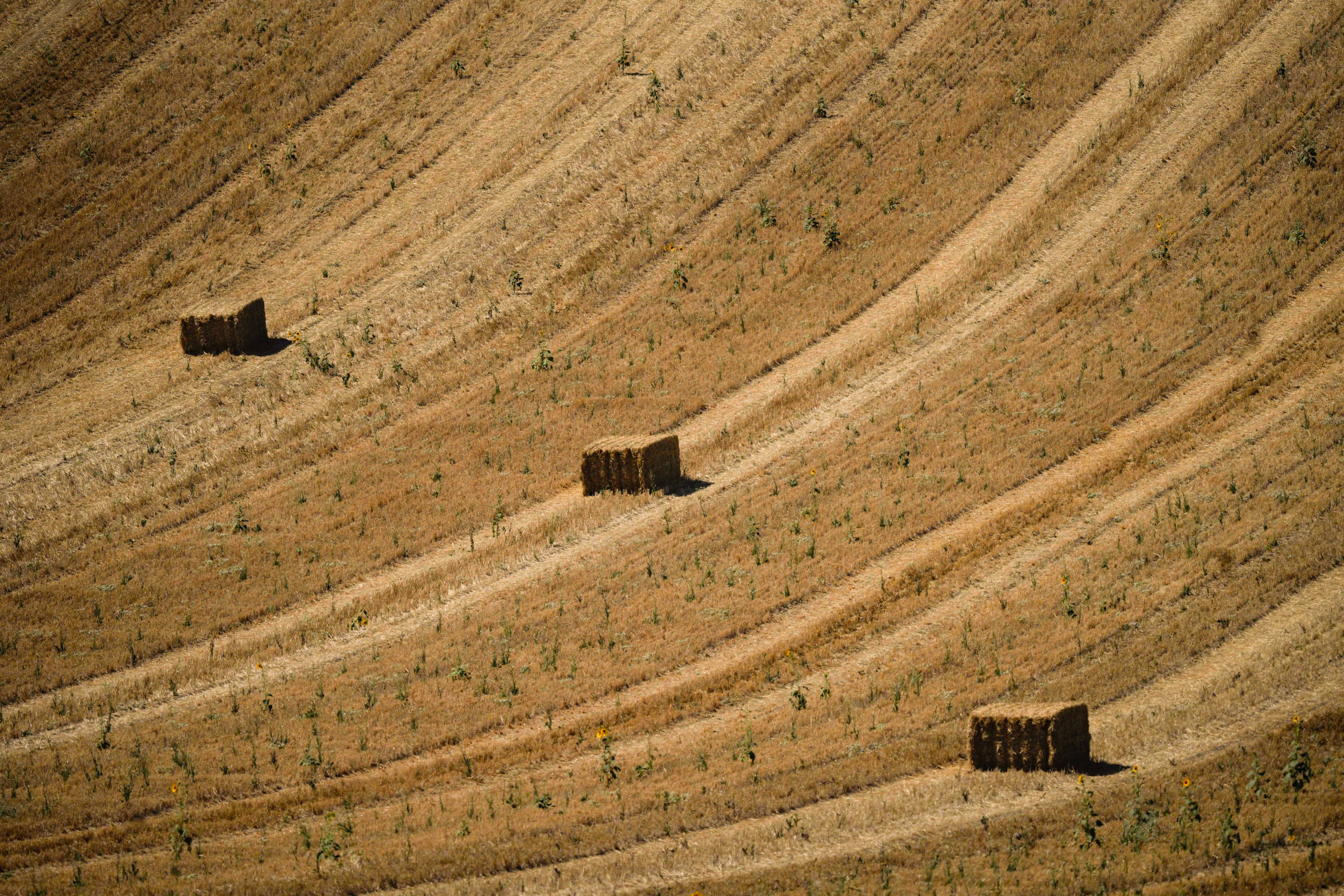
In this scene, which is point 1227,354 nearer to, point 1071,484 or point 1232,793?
point 1071,484

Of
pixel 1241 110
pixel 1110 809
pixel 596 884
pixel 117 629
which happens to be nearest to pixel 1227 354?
pixel 1241 110

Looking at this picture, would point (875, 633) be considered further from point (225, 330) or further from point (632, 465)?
point (225, 330)

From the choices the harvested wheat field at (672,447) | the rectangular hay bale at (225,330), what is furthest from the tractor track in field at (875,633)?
the rectangular hay bale at (225,330)

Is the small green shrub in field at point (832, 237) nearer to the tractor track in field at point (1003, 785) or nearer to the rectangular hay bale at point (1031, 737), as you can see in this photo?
the tractor track in field at point (1003, 785)

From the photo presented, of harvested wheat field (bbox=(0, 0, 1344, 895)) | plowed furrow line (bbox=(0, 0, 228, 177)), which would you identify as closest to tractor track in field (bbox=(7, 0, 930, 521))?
harvested wheat field (bbox=(0, 0, 1344, 895))

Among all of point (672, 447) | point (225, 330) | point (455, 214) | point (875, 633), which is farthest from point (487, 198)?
point (875, 633)

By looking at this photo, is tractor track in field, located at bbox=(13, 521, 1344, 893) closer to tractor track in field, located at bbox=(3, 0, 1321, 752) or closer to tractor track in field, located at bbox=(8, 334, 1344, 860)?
tractor track in field, located at bbox=(8, 334, 1344, 860)
